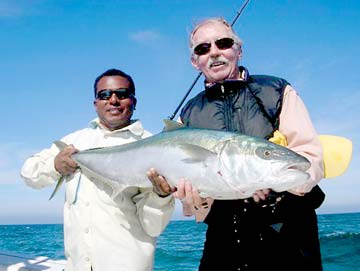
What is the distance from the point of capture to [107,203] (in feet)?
11.0

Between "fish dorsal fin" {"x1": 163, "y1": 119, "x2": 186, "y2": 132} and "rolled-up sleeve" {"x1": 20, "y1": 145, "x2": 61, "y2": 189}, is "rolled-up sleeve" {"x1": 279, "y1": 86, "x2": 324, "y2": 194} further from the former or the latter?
"rolled-up sleeve" {"x1": 20, "y1": 145, "x2": 61, "y2": 189}

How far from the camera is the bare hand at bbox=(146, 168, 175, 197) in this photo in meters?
2.97

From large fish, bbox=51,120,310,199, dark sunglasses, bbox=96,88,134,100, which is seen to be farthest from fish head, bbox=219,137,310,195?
dark sunglasses, bbox=96,88,134,100

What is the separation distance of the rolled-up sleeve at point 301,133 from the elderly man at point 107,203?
1.06 meters

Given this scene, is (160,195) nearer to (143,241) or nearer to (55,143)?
(143,241)

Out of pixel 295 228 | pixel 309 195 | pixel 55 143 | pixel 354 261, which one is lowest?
pixel 354 261

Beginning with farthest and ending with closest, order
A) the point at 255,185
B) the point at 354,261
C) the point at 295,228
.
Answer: the point at 354,261 → the point at 295,228 → the point at 255,185

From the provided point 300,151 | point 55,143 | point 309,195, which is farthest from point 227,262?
point 55,143

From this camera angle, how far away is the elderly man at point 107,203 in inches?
126

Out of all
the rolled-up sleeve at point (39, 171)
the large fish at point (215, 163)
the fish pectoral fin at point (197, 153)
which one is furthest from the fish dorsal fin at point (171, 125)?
the rolled-up sleeve at point (39, 171)

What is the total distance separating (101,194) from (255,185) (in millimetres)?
1427

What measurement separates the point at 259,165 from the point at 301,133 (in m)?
0.41

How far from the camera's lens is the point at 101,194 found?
338cm

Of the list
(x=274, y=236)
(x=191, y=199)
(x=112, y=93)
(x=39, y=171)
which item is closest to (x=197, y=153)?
(x=191, y=199)
